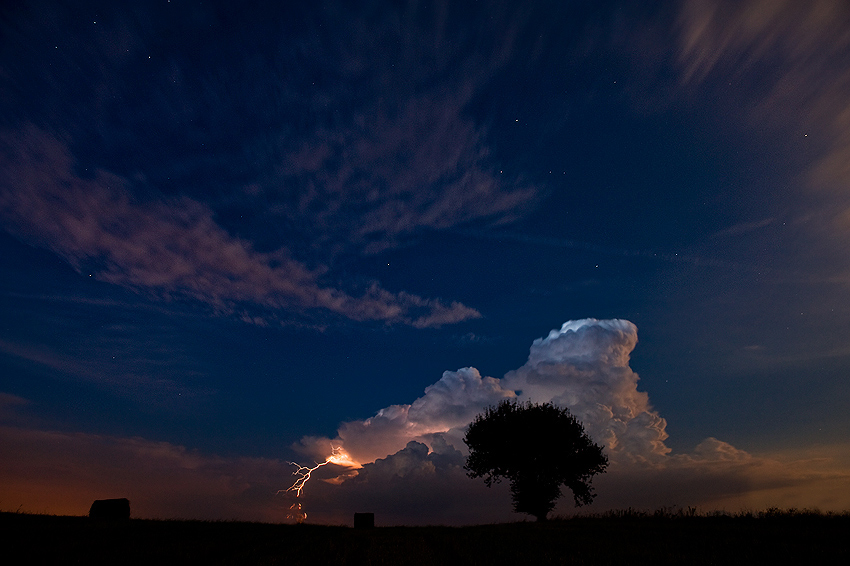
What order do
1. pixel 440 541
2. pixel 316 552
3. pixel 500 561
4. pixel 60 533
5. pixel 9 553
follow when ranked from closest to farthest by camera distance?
pixel 500 561 < pixel 9 553 < pixel 316 552 < pixel 60 533 < pixel 440 541

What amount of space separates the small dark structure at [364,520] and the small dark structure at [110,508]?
14898 mm

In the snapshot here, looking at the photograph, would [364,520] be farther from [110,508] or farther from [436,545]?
[436,545]

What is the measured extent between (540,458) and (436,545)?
32.3 m

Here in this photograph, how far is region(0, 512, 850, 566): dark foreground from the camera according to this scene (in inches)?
535

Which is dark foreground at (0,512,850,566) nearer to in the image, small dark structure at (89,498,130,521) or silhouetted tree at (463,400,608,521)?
small dark structure at (89,498,130,521)

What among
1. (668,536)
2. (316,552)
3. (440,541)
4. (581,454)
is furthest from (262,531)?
(581,454)

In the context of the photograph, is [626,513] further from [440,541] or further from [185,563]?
[185,563]

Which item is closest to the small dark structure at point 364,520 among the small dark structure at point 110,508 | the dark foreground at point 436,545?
the dark foreground at point 436,545

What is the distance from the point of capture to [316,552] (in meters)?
16.0

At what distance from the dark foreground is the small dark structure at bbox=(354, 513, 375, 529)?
10.4m

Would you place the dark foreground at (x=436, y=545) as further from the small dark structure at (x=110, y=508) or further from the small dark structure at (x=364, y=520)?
the small dark structure at (x=364, y=520)

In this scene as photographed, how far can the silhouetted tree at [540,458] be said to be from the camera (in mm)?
46062

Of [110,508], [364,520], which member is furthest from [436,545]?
[110,508]

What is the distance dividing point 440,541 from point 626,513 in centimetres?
1728
